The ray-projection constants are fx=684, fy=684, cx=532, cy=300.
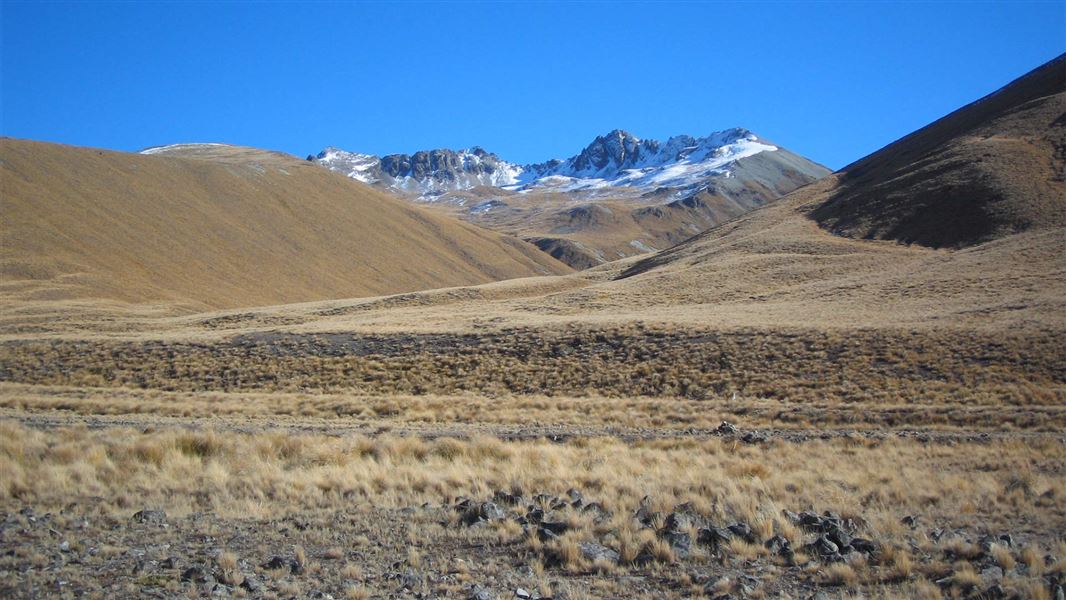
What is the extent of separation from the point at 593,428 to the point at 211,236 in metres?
93.3

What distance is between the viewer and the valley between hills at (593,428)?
761 centimetres

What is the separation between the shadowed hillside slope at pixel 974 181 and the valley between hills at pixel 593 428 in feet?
1.64

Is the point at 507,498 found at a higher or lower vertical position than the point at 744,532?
higher

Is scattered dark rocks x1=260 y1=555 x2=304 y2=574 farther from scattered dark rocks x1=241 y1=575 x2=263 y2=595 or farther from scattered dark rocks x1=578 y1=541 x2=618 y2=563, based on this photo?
scattered dark rocks x1=578 y1=541 x2=618 y2=563

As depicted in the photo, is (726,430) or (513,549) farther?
(726,430)

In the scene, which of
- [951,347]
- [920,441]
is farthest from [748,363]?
[920,441]

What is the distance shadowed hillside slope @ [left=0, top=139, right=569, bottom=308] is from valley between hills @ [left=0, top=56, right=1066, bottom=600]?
460cm

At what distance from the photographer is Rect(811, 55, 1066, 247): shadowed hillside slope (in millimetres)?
59844

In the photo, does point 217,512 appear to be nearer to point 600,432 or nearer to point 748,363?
point 600,432

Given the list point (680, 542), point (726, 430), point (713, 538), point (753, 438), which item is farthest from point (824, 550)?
point (726, 430)

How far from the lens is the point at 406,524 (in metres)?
9.12

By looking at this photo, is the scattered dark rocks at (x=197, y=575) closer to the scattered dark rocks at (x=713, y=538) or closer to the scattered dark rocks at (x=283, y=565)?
the scattered dark rocks at (x=283, y=565)

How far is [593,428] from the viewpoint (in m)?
18.7

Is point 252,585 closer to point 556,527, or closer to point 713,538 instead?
point 556,527
